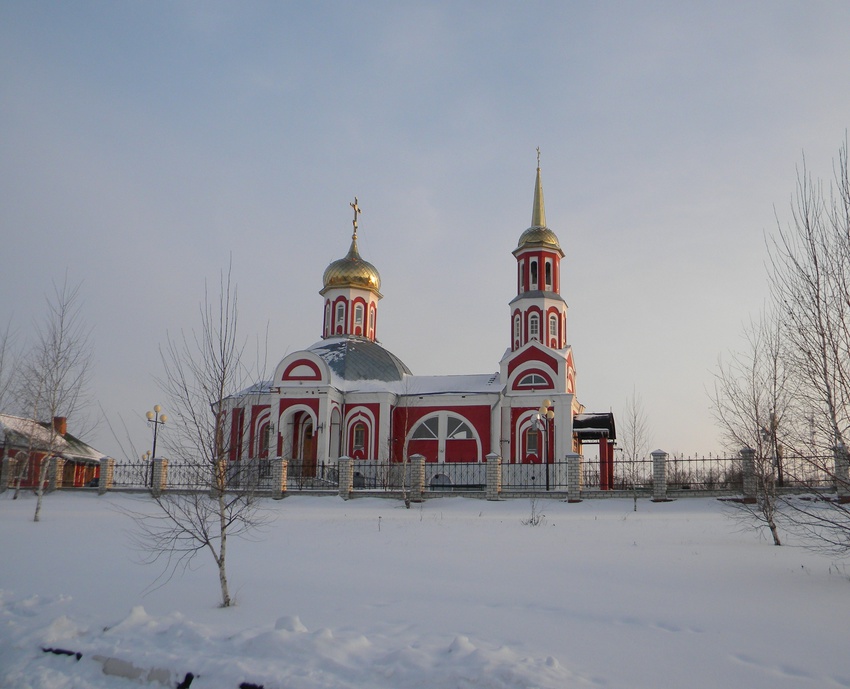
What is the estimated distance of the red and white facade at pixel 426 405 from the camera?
30375 mm

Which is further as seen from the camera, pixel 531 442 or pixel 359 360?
pixel 359 360

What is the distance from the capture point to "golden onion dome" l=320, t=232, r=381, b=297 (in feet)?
122

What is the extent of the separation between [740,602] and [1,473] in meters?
25.1

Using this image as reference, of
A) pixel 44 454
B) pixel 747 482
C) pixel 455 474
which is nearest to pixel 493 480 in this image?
pixel 747 482

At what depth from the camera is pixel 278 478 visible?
21.6 m

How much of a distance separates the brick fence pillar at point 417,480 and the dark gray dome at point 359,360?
11.7m

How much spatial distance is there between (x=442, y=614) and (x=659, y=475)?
13326 millimetres

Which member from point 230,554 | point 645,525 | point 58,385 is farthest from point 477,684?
point 58,385

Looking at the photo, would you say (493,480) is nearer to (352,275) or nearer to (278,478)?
(278,478)

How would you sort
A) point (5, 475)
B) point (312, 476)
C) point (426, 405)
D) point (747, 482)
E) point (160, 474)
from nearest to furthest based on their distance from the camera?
point (747, 482), point (160, 474), point (5, 475), point (312, 476), point (426, 405)

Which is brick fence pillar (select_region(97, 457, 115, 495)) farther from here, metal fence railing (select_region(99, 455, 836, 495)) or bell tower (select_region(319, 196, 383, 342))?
bell tower (select_region(319, 196, 383, 342))

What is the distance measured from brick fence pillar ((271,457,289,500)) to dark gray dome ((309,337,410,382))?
10.1 metres

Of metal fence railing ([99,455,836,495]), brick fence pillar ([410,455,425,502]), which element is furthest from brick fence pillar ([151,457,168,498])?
brick fence pillar ([410,455,425,502])

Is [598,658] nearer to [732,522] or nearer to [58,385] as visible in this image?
[732,522]
